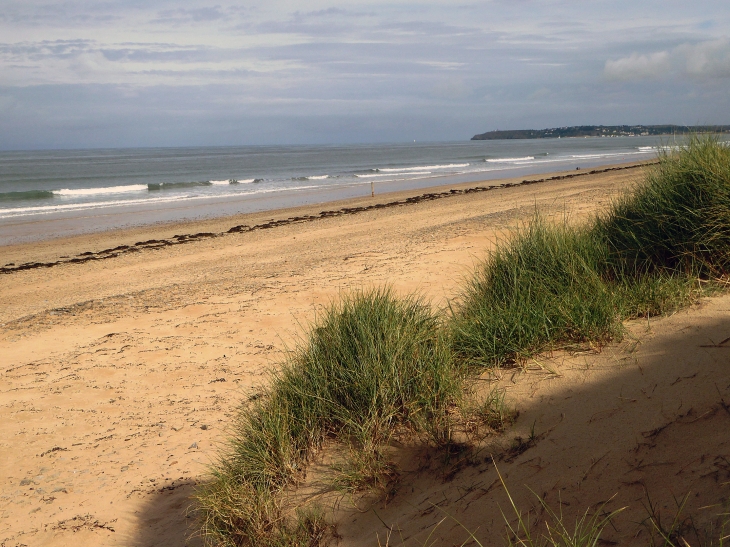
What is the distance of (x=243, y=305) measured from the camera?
29.3 ft

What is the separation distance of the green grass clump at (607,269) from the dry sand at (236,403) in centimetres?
25

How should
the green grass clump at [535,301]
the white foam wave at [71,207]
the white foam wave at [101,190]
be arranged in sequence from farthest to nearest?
the white foam wave at [101,190], the white foam wave at [71,207], the green grass clump at [535,301]

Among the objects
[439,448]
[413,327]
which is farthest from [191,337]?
[439,448]

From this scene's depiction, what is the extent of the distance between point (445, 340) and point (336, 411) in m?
0.88

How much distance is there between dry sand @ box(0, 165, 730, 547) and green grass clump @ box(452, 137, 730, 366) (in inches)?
9.8

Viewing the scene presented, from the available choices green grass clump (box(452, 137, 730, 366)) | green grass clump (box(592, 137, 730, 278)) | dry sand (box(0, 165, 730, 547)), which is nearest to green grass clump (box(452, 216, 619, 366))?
green grass clump (box(452, 137, 730, 366))

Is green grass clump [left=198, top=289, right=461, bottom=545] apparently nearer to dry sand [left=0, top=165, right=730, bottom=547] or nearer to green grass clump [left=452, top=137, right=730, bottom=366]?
dry sand [left=0, top=165, right=730, bottom=547]

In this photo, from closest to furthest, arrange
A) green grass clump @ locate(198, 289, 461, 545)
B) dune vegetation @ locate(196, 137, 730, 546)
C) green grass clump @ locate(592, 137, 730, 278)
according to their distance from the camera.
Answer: green grass clump @ locate(198, 289, 461, 545) → dune vegetation @ locate(196, 137, 730, 546) → green grass clump @ locate(592, 137, 730, 278)

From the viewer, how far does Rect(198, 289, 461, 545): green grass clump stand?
3650 mm

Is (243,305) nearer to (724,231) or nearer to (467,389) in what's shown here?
(467,389)

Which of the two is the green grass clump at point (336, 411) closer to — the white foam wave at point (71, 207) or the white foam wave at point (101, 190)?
the white foam wave at point (71, 207)

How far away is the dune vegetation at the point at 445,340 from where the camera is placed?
3773mm

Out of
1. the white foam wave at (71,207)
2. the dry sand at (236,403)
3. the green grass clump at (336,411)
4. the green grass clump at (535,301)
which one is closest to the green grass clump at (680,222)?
the green grass clump at (535,301)

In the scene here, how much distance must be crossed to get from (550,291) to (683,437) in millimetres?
1979
